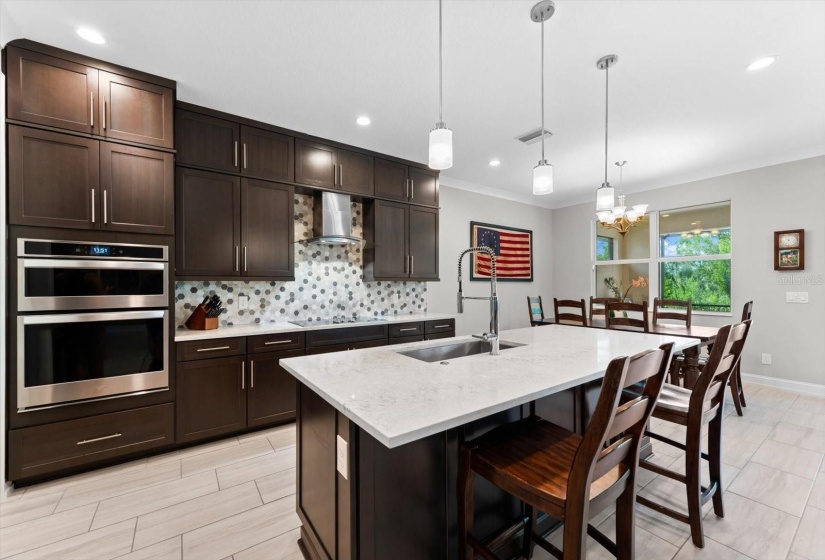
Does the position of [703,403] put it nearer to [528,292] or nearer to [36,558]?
[36,558]

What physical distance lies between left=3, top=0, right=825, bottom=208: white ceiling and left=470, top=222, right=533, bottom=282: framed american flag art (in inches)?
71.8

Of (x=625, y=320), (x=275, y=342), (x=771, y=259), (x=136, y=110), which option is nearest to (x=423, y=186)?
(x=275, y=342)

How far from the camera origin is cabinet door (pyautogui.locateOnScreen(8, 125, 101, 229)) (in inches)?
84.2

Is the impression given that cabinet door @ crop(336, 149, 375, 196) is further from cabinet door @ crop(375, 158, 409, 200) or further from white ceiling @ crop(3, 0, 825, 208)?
white ceiling @ crop(3, 0, 825, 208)

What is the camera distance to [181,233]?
2.84m

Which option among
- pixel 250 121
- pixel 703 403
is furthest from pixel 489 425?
pixel 250 121

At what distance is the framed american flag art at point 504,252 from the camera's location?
5.37m

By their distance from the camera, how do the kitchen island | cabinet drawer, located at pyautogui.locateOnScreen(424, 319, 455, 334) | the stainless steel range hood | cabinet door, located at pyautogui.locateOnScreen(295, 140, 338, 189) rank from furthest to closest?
cabinet drawer, located at pyautogui.locateOnScreen(424, 319, 455, 334), the stainless steel range hood, cabinet door, located at pyautogui.locateOnScreen(295, 140, 338, 189), the kitchen island

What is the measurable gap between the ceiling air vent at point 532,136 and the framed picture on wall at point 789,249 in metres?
3.04

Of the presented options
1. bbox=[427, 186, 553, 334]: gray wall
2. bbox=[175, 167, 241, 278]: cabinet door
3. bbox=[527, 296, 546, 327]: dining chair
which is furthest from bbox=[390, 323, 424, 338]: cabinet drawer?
bbox=[527, 296, 546, 327]: dining chair

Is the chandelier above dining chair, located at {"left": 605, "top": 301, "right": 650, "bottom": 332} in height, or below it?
above

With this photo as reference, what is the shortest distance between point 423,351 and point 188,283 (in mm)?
2343

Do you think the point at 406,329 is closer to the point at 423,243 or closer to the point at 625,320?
the point at 423,243

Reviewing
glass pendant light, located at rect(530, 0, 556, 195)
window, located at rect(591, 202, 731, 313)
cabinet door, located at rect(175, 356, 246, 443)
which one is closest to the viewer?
glass pendant light, located at rect(530, 0, 556, 195)
